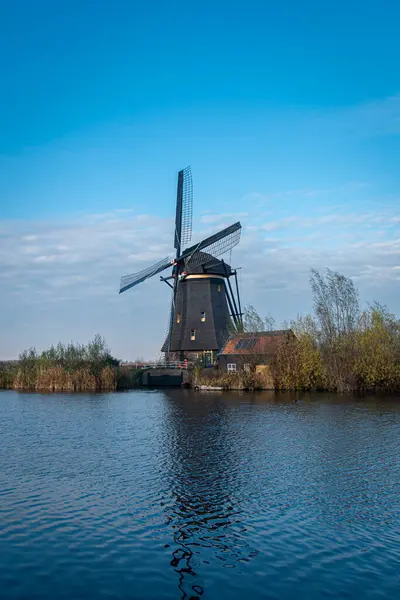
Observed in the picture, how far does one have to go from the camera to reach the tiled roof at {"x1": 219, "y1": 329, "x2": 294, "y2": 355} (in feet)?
143

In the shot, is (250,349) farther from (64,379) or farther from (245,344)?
(64,379)

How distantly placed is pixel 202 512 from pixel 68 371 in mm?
36181

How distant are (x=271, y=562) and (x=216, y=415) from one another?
57.3 ft

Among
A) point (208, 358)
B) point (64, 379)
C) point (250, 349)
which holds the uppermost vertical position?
point (250, 349)

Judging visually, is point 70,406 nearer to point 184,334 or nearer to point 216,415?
point 216,415

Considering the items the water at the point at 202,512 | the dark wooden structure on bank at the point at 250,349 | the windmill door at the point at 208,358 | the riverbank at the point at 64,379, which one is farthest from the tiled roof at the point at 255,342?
the water at the point at 202,512

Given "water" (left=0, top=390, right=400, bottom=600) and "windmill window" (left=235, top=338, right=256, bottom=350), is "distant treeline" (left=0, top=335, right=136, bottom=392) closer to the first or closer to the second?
"windmill window" (left=235, top=338, right=256, bottom=350)

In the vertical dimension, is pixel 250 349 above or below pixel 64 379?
above

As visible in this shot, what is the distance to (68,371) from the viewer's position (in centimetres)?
4497

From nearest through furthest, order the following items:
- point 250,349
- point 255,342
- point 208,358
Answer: point 250,349 < point 255,342 < point 208,358

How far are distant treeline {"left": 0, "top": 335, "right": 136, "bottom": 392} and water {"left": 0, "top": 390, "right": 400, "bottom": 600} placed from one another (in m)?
23.6

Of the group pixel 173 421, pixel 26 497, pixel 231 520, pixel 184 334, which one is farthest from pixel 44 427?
pixel 184 334

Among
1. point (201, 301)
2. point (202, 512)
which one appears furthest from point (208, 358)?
point (202, 512)

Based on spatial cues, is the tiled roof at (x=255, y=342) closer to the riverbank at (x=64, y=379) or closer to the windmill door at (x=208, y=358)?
the windmill door at (x=208, y=358)
